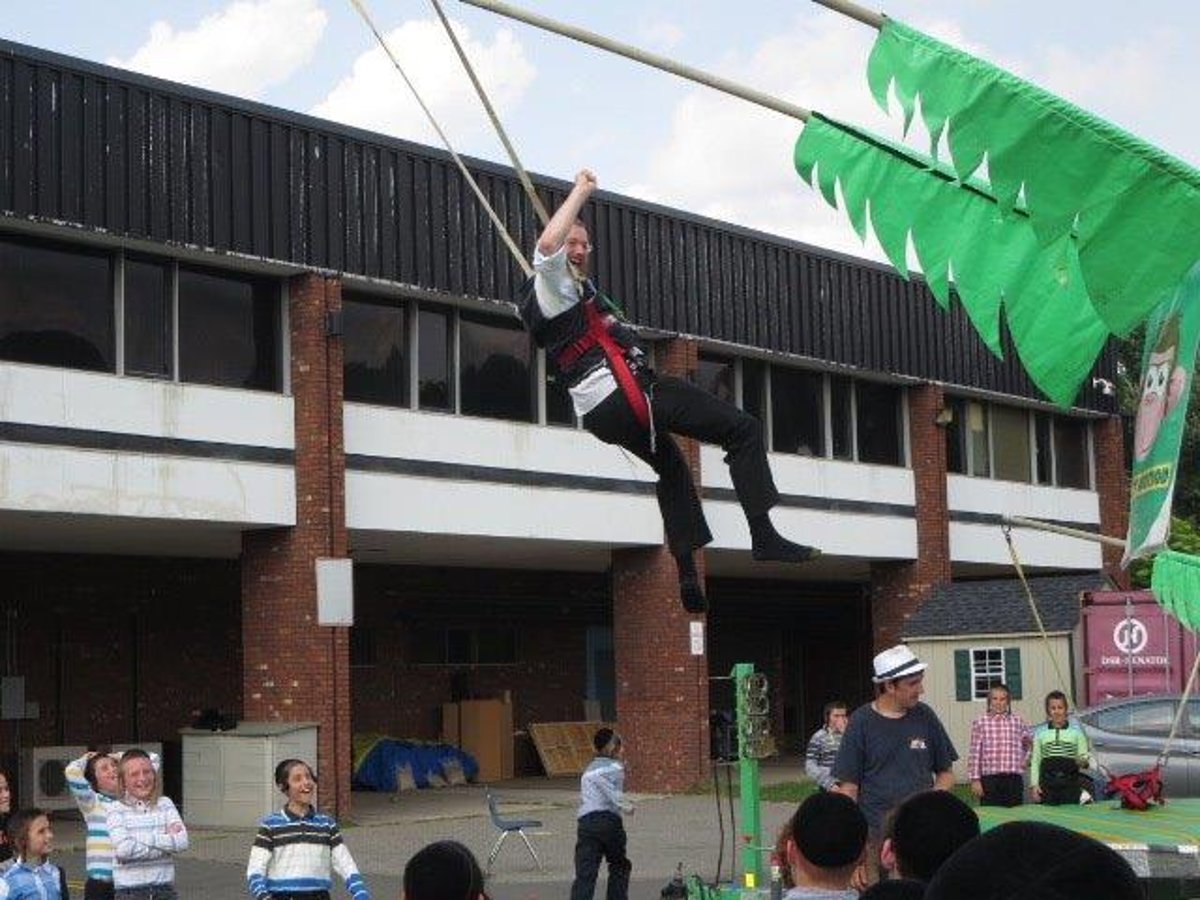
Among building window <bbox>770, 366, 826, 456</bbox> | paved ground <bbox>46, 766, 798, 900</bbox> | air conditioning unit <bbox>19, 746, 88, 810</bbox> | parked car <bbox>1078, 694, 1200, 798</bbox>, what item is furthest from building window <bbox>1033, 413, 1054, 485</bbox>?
air conditioning unit <bbox>19, 746, 88, 810</bbox>

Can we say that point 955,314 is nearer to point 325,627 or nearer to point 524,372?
point 524,372

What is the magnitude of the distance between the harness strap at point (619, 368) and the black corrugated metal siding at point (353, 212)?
15.3m

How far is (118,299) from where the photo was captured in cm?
2372

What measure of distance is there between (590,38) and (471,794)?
2665 centimetres

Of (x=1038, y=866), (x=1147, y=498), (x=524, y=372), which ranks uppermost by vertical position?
(x=524, y=372)

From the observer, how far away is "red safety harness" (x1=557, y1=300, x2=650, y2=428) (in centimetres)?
811

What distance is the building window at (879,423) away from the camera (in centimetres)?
3481

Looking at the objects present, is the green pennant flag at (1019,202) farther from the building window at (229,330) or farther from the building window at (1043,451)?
the building window at (1043,451)

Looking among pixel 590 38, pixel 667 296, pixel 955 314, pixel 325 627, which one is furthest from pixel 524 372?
pixel 590 38

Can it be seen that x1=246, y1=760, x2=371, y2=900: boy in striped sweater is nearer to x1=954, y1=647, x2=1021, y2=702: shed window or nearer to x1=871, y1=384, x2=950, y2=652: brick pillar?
x1=954, y1=647, x2=1021, y2=702: shed window

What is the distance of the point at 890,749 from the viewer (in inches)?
392

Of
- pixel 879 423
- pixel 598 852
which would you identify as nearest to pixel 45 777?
pixel 598 852

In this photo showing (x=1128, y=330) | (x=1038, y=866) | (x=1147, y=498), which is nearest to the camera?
(x=1038, y=866)

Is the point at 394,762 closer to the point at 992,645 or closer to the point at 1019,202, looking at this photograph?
the point at 992,645
